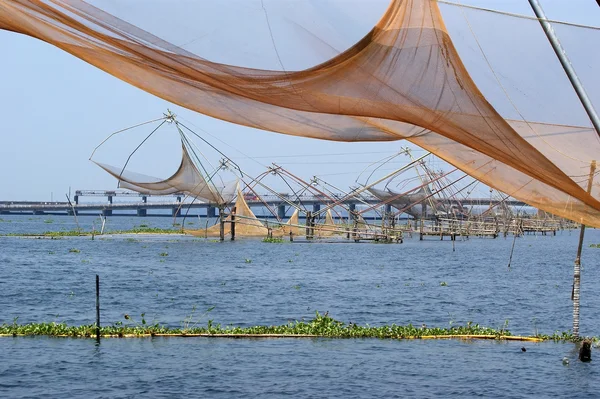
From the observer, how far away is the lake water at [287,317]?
1343 centimetres

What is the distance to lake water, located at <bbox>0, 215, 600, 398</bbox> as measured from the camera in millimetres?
13430

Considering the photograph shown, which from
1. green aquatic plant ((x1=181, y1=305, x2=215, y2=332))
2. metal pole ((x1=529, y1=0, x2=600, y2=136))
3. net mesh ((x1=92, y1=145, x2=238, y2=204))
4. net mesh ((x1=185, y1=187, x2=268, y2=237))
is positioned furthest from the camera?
net mesh ((x1=185, y1=187, x2=268, y2=237))

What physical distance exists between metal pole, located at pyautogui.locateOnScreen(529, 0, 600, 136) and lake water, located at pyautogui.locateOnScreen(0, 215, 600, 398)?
6587 mm

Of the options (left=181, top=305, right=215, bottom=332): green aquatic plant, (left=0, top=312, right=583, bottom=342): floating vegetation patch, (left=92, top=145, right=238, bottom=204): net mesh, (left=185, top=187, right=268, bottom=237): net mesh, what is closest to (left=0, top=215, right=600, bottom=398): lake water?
(left=181, top=305, right=215, bottom=332): green aquatic plant

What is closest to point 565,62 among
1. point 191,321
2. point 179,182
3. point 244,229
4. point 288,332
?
point 288,332

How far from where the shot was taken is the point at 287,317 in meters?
21.4

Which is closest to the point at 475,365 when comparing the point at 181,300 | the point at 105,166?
the point at 181,300

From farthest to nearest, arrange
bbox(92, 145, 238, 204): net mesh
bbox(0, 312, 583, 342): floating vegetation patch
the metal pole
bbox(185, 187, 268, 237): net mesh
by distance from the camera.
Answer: bbox(185, 187, 268, 237): net mesh < bbox(92, 145, 238, 204): net mesh < bbox(0, 312, 583, 342): floating vegetation patch < the metal pole

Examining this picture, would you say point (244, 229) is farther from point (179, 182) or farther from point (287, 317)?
point (287, 317)

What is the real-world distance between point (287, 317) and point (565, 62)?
49.1ft

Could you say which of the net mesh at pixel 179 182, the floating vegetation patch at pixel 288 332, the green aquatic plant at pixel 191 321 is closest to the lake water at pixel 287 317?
the green aquatic plant at pixel 191 321

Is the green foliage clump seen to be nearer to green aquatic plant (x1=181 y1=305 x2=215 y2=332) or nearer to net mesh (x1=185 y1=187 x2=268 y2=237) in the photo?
green aquatic plant (x1=181 y1=305 x2=215 y2=332)

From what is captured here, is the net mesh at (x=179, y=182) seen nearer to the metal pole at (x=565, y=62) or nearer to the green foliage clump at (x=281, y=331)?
the green foliage clump at (x=281, y=331)

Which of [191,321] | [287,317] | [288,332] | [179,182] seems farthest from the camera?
[179,182]
